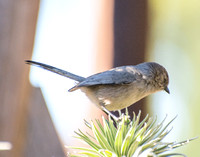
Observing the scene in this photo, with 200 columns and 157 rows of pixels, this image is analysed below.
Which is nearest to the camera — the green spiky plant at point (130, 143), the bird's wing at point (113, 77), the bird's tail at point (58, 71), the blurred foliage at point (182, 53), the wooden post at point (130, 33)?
the green spiky plant at point (130, 143)

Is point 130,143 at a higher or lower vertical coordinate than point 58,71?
lower

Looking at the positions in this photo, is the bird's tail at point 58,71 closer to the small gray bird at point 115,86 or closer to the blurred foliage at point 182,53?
the small gray bird at point 115,86

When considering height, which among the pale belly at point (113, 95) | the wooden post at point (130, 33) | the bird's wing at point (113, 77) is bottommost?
the pale belly at point (113, 95)

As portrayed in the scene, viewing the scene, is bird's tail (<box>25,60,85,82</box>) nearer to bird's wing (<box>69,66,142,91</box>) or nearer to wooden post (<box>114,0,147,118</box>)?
bird's wing (<box>69,66,142,91</box>)

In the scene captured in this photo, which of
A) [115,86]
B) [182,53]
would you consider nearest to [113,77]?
[115,86]

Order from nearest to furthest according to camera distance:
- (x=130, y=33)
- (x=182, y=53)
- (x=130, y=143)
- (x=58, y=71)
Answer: (x=130, y=143) < (x=58, y=71) < (x=130, y=33) < (x=182, y=53)

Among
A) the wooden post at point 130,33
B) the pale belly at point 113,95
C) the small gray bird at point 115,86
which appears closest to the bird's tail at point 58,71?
the small gray bird at point 115,86

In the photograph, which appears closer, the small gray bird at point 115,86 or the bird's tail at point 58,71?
the bird's tail at point 58,71

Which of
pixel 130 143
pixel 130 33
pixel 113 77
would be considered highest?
pixel 130 33

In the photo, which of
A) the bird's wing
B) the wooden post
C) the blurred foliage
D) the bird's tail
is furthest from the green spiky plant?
the blurred foliage

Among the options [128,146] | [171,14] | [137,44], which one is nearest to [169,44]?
[171,14]

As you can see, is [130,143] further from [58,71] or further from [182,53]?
[182,53]
